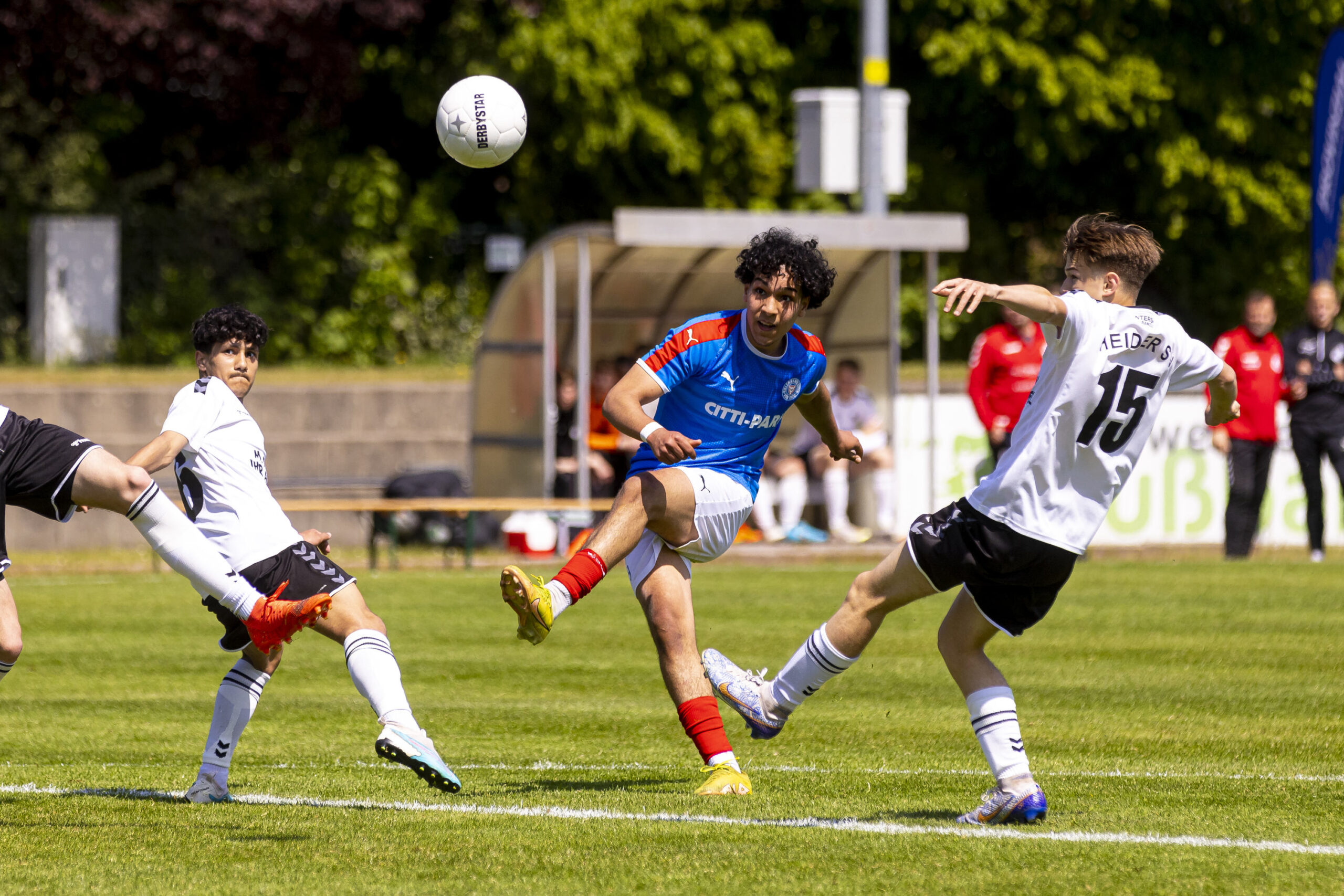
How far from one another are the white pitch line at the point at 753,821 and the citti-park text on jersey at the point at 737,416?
4.67 ft

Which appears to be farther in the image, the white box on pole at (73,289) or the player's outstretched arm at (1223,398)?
the white box on pole at (73,289)

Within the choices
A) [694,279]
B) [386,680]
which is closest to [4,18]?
[694,279]

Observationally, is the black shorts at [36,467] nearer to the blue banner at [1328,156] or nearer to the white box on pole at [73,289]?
the blue banner at [1328,156]

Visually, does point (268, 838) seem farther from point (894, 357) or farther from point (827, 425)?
point (894, 357)

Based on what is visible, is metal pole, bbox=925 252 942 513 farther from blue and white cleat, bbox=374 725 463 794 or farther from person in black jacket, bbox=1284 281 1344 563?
blue and white cleat, bbox=374 725 463 794

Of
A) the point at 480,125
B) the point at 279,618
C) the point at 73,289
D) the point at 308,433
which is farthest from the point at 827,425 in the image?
the point at 73,289

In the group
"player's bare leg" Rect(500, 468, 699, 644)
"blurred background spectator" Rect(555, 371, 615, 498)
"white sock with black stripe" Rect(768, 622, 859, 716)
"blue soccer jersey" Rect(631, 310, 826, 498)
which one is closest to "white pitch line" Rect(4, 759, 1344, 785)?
"white sock with black stripe" Rect(768, 622, 859, 716)

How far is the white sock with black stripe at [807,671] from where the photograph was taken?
6.24 m

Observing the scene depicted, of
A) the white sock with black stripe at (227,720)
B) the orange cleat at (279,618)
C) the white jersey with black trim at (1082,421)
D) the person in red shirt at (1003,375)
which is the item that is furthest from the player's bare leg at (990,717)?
the person in red shirt at (1003,375)

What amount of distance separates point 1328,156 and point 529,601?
15.1 metres

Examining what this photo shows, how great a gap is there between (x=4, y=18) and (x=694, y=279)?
9.42 metres

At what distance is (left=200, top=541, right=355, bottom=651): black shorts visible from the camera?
6.18 meters

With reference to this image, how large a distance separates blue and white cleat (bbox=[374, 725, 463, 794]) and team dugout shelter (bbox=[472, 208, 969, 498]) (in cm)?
1114

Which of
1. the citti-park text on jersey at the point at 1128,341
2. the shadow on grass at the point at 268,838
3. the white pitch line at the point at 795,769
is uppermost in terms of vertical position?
the citti-park text on jersey at the point at 1128,341
